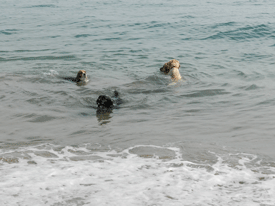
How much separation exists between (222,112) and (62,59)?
736 cm

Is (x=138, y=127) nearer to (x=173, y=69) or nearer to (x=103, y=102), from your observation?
(x=103, y=102)

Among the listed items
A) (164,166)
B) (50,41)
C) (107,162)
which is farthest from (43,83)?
(50,41)

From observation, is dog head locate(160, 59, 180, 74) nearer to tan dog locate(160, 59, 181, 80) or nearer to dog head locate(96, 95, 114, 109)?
tan dog locate(160, 59, 181, 80)

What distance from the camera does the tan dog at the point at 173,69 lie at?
28.5 feet

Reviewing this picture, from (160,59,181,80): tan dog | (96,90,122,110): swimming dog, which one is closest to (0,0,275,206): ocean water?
(96,90,122,110): swimming dog

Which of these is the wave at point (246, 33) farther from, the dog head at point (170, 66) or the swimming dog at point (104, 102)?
the swimming dog at point (104, 102)

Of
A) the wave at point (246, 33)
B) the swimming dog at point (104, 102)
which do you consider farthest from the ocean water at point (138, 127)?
the wave at point (246, 33)

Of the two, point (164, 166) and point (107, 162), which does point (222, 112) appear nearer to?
point (164, 166)

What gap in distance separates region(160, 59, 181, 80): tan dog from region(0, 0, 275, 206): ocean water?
0.32m

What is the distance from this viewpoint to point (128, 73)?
9.52m

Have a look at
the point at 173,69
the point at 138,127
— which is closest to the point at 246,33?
the point at 173,69

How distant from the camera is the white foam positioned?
3.11m

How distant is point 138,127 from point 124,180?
5.75 feet

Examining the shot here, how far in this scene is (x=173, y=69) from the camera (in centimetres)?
880
